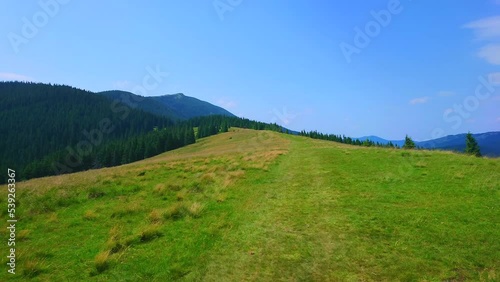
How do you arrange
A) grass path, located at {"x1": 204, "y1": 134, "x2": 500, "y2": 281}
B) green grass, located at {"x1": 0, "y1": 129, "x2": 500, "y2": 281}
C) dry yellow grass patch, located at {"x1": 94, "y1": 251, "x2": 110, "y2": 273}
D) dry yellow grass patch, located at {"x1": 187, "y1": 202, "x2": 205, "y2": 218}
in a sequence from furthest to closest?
dry yellow grass patch, located at {"x1": 187, "y1": 202, "x2": 205, "y2": 218} < dry yellow grass patch, located at {"x1": 94, "y1": 251, "x2": 110, "y2": 273} < green grass, located at {"x1": 0, "y1": 129, "x2": 500, "y2": 281} < grass path, located at {"x1": 204, "y1": 134, "x2": 500, "y2": 281}

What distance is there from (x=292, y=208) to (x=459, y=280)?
21.9 ft

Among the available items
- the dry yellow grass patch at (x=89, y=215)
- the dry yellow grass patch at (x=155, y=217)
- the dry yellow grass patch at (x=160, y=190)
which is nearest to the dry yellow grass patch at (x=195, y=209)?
the dry yellow grass patch at (x=155, y=217)

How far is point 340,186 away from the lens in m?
16.4

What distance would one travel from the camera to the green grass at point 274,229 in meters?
7.83

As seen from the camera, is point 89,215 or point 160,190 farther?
point 160,190

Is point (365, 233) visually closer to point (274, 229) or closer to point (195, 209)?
point (274, 229)

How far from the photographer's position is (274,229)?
10.6 metres

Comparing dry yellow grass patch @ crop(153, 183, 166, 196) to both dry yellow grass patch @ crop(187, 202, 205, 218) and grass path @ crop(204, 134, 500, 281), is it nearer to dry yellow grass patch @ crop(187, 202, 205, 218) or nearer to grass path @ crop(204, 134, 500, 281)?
dry yellow grass patch @ crop(187, 202, 205, 218)

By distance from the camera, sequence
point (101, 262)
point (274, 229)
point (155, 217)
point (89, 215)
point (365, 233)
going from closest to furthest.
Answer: point (101, 262)
point (365, 233)
point (274, 229)
point (155, 217)
point (89, 215)

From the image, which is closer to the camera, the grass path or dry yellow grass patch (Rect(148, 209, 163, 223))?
the grass path

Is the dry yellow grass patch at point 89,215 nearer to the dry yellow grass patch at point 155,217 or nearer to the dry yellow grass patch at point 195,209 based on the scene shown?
the dry yellow grass patch at point 155,217

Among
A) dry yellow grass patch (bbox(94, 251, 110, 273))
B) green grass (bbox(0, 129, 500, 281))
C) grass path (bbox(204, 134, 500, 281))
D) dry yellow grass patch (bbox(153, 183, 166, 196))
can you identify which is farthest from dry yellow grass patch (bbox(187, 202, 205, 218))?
dry yellow grass patch (bbox(94, 251, 110, 273))

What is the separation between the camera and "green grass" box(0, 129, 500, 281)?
7.83m

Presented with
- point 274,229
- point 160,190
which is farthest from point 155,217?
point 160,190
